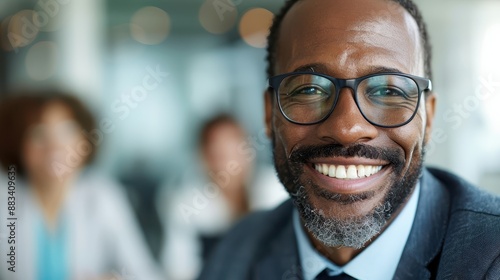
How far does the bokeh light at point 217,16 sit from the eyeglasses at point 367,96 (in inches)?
121

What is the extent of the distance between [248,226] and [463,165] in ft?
10.5

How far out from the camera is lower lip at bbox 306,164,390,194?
4.14ft

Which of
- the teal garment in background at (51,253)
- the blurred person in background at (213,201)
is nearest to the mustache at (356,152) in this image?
the teal garment in background at (51,253)

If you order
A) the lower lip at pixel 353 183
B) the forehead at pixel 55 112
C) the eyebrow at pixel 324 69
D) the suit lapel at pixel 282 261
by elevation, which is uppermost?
the eyebrow at pixel 324 69

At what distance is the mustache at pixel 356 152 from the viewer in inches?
48.8

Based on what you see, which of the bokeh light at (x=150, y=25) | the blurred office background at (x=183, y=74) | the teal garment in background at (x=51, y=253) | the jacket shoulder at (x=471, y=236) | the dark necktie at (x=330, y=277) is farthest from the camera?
the bokeh light at (x=150, y=25)

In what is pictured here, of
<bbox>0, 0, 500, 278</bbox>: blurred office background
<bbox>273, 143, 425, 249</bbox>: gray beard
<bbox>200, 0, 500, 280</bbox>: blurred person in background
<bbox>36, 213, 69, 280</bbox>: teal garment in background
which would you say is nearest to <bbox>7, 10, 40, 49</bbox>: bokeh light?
<bbox>0, 0, 500, 278</bbox>: blurred office background

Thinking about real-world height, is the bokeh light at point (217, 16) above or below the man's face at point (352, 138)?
below

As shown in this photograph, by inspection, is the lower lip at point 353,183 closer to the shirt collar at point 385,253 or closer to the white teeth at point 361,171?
the white teeth at point 361,171

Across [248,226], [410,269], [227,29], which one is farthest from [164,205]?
[410,269]

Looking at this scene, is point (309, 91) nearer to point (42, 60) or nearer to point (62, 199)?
point (62, 199)

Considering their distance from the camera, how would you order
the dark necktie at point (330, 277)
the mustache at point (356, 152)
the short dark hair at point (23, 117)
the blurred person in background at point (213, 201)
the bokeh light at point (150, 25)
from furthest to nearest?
the bokeh light at point (150, 25) < the blurred person in background at point (213, 201) < the short dark hair at point (23, 117) < the dark necktie at point (330, 277) < the mustache at point (356, 152)

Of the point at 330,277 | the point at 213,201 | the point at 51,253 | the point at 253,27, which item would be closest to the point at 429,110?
the point at 330,277

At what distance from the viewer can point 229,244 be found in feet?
5.38
